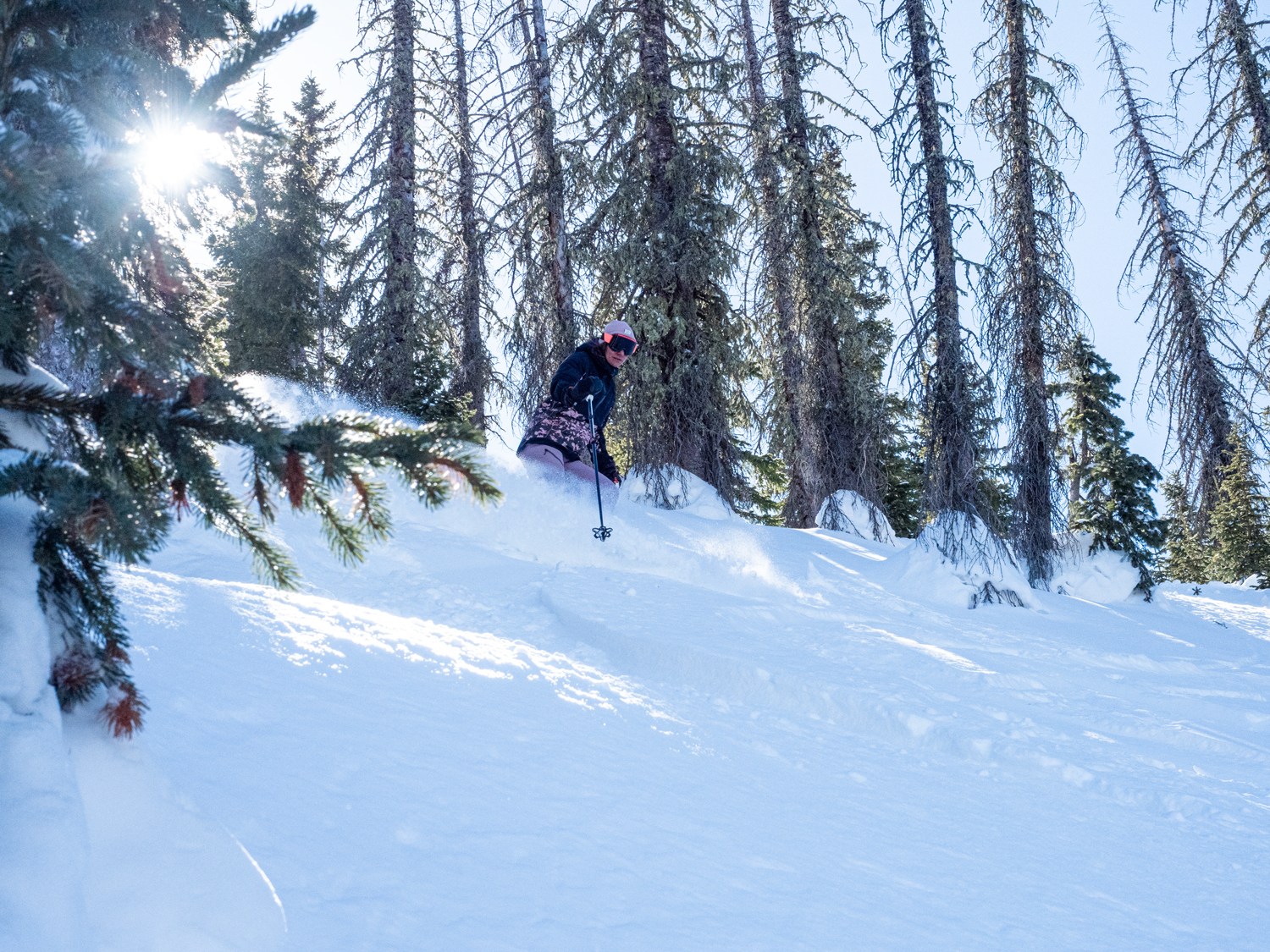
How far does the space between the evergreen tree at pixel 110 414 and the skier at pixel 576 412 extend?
779cm

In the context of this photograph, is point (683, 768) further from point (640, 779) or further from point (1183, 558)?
point (1183, 558)

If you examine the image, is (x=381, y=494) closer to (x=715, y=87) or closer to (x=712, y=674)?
(x=712, y=674)

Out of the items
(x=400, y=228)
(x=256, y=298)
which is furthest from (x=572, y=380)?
(x=256, y=298)

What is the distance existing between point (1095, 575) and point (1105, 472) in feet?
12.5

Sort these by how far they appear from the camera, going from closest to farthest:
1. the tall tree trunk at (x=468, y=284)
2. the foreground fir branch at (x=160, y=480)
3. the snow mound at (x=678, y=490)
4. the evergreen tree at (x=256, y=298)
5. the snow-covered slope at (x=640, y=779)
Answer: the foreground fir branch at (x=160, y=480)
the snow-covered slope at (x=640, y=779)
the snow mound at (x=678, y=490)
the tall tree trunk at (x=468, y=284)
the evergreen tree at (x=256, y=298)

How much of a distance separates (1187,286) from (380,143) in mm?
14188

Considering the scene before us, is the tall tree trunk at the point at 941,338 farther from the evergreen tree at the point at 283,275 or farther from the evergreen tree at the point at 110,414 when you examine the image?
the evergreen tree at the point at 283,275

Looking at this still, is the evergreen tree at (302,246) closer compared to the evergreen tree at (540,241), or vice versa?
the evergreen tree at (540,241)

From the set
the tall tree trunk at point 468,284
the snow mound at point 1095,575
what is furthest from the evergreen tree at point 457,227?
the snow mound at point 1095,575

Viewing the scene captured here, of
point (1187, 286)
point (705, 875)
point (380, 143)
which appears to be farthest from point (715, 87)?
point (705, 875)

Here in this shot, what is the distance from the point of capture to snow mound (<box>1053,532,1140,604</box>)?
11.3m

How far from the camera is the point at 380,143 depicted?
15.8 m

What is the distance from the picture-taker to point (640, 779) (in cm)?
355

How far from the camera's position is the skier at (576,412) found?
10.1 m
